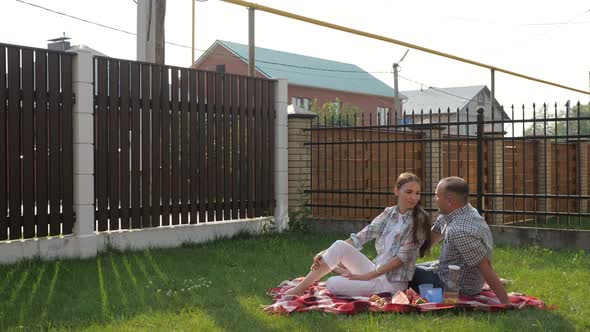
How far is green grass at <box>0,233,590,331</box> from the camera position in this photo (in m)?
4.83

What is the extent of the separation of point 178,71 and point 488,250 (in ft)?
16.9

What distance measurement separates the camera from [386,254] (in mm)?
5551

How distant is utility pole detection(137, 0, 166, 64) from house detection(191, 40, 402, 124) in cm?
2963

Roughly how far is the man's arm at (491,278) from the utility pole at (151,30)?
6376 mm

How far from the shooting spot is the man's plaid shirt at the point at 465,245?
522 cm

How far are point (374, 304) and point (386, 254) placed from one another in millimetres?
484

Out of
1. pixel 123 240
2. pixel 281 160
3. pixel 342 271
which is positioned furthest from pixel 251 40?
pixel 342 271

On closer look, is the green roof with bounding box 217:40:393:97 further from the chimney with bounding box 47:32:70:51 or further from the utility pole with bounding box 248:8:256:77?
the utility pole with bounding box 248:8:256:77

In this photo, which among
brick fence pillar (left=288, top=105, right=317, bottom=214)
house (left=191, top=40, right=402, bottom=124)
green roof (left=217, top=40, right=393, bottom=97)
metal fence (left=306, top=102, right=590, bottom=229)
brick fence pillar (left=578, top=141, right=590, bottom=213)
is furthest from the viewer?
green roof (left=217, top=40, right=393, bottom=97)

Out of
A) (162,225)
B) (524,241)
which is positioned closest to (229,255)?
(162,225)

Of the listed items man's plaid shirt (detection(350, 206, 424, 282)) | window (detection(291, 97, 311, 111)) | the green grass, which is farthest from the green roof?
man's plaid shirt (detection(350, 206, 424, 282))

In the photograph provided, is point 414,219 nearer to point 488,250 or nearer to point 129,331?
point 488,250

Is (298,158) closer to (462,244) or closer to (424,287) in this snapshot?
(424,287)

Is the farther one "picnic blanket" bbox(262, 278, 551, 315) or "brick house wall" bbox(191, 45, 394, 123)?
"brick house wall" bbox(191, 45, 394, 123)
